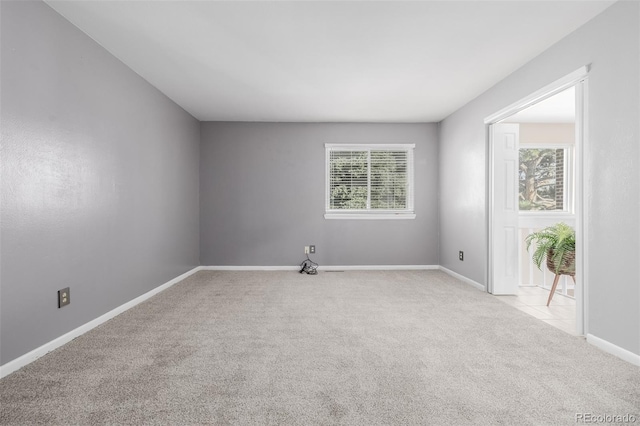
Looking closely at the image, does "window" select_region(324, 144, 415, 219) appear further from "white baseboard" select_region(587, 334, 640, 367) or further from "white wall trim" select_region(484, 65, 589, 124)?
"white baseboard" select_region(587, 334, 640, 367)

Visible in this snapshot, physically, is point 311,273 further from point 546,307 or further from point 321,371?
point 321,371

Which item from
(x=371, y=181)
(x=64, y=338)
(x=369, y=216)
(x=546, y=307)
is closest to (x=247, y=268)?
(x=369, y=216)

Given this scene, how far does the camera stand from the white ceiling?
2.36 m

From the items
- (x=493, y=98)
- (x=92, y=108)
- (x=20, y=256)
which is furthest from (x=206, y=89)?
(x=493, y=98)

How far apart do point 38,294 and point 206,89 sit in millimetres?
2715

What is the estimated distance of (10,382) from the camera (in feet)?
6.17

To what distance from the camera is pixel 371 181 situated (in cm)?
559

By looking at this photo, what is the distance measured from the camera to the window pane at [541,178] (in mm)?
5324

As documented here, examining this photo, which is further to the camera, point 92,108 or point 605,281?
point 92,108

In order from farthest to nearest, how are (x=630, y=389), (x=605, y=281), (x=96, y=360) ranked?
(x=605, y=281) → (x=96, y=360) → (x=630, y=389)

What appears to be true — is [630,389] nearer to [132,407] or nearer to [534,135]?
[132,407]

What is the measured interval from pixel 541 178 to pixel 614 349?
3813mm

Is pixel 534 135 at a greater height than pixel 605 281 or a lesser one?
greater

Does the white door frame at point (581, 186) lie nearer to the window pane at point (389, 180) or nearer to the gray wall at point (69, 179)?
the window pane at point (389, 180)
